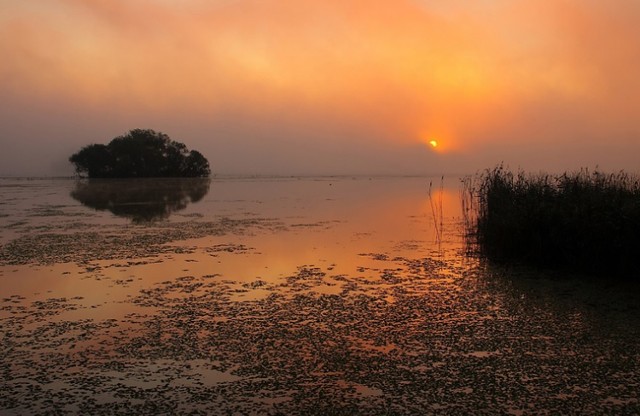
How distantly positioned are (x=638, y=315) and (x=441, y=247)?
5141 mm

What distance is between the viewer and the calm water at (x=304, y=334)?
376 cm

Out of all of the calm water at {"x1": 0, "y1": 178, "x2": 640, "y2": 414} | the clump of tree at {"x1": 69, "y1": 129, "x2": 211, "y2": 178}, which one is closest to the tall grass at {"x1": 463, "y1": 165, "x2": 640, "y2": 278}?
the calm water at {"x1": 0, "y1": 178, "x2": 640, "y2": 414}

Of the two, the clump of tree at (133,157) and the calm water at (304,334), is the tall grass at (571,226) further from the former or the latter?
the clump of tree at (133,157)

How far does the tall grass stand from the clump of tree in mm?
54979

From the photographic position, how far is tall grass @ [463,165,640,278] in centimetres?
812

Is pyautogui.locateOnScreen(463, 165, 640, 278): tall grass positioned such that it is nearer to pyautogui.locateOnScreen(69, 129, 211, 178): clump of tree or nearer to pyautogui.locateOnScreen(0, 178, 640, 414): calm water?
→ pyautogui.locateOnScreen(0, 178, 640, 414): calm water

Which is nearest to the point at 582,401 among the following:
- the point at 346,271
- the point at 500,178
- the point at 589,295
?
the point at 589,295

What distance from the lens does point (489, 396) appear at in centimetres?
375

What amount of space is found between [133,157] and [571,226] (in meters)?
58.0

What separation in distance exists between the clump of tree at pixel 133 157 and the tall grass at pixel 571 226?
55.0 metres

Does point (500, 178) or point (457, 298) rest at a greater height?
point (500, 178)

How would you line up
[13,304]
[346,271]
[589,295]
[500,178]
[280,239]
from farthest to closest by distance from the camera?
[500,178] → [280,239] → [346,271] → [589,295] → [13,304]

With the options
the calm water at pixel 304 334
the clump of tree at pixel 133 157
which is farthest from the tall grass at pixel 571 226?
the clump of tree at pixel 133 157

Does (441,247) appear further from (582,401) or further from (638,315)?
(582,401)
